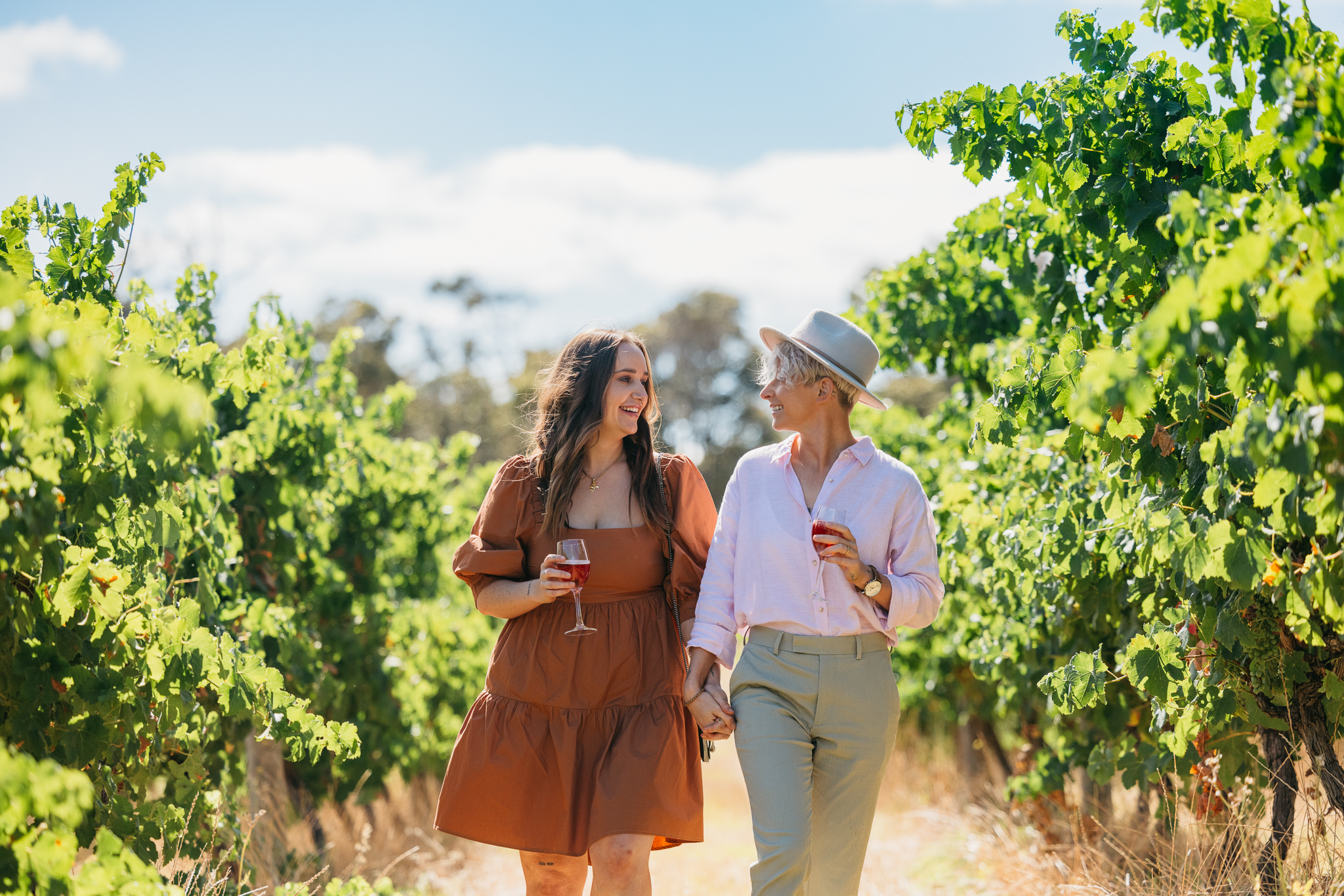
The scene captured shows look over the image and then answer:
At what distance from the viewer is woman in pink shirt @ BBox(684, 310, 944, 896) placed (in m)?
2.77

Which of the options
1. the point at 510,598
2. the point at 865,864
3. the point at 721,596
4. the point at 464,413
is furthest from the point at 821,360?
the point at 464,413

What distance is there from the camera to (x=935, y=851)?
573 centimetres

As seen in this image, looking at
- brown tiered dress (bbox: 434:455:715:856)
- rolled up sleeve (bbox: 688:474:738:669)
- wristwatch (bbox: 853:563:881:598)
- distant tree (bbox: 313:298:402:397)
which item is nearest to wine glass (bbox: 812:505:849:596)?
wristwatch (bbox: 853:563:881:598)

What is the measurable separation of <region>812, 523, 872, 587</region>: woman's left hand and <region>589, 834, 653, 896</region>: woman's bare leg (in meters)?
0.91

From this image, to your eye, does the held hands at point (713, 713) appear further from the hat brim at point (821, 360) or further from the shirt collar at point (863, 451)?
the hat brim at point (821, 360)

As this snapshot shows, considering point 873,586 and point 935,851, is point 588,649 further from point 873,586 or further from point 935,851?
point 935,851

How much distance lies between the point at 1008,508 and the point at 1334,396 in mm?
2268

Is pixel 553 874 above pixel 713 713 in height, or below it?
below

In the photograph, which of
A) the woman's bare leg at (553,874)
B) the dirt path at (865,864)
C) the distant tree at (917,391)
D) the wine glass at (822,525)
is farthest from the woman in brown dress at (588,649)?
the distant tree at (917,391)

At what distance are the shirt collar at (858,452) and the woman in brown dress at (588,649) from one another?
34 cm

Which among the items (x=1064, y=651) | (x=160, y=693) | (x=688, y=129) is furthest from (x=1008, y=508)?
(x=688, y=129)

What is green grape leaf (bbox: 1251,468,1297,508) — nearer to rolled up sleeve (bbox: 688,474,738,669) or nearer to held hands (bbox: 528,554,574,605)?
rolled up sleeve (bbox: 688,474,738,669)

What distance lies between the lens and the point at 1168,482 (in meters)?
2.62

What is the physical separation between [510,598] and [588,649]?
270 mm
